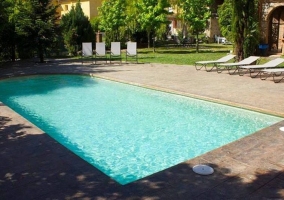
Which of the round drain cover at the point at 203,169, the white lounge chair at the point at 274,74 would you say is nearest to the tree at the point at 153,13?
the white lounge chair at the point at 274,74

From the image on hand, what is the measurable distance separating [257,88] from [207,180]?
696cm

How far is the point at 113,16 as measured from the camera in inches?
1048

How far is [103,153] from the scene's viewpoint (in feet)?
19.9

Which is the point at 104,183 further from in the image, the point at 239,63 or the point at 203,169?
the point at 239,63

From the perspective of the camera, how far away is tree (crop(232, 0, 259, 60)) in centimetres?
1485

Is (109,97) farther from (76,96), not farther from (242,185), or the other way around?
(242,185)

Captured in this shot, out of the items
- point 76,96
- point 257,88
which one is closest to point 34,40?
point 76,96

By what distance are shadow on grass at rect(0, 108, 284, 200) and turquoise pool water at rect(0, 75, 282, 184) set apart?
0.92 metres

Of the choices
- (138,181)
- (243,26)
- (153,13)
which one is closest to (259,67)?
(243,26)

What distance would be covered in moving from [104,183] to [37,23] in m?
16.0

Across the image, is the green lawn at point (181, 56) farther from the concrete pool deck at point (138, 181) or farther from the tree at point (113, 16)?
the concrete pool deck at point (138, 181)

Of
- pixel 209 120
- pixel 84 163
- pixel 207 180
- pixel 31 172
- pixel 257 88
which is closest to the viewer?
pixel 207 180

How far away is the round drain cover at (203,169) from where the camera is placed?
13.8 feet

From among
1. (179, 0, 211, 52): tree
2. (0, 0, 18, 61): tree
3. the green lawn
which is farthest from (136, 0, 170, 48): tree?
(0, 0, 18, 61): tree
